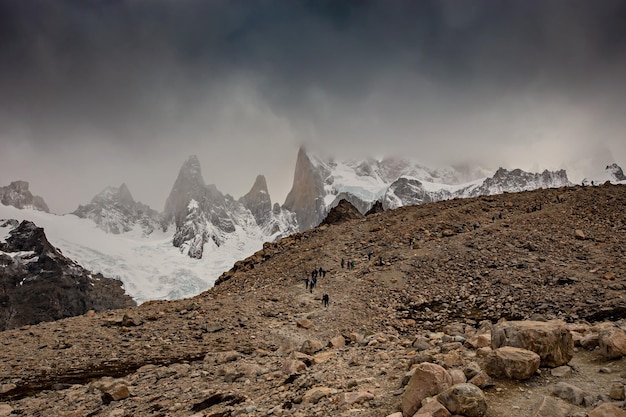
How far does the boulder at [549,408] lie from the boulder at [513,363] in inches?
38.4

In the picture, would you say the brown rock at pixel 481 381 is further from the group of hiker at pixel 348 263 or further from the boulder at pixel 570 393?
the group of hiker at pixel 348 263

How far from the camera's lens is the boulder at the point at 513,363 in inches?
313

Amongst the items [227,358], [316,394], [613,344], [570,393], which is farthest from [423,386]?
[227,358]

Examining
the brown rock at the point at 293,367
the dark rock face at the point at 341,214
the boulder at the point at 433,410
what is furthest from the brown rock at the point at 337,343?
the dark rock face at the point at 341,214

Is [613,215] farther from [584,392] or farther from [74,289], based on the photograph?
[74,289]

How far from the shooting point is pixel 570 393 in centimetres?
704

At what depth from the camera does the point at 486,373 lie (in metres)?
8.16

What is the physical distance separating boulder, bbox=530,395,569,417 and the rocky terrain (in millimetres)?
31

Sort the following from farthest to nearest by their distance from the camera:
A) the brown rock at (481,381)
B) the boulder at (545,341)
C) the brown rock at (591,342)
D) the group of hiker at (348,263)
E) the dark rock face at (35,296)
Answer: the dark rock face at (35,296)
the group of hiker at (348,263)
the brown rock at (591,342)
the boulder at (545,341)
the brown rock at (481,381)

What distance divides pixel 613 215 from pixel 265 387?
34360 mm

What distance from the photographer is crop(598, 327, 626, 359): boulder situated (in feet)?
28.1

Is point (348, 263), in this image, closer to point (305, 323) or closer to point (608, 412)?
point (305, 323)

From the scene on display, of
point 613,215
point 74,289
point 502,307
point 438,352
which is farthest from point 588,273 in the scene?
point 74,289

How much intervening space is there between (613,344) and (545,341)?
163 cm
